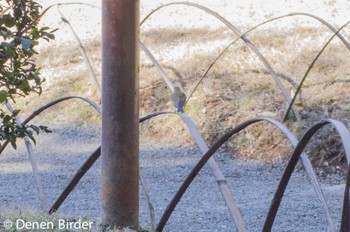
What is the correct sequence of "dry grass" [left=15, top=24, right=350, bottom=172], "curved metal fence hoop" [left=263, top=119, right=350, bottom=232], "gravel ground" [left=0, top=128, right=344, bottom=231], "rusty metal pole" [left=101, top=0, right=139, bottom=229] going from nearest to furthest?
"curved metal fence hoop" [left=263, top=119, right=350, bottom=232], "rusty metal pole" [left=101, top=0, right=139, bottom=229], "gravel ground" [left=0, top=128, right=344, bottom=231], "dry grass" [left=15, top=24, right=350, bottom=172]

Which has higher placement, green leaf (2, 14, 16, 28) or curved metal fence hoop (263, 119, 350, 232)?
green leaf (2, 14, 16, 28)

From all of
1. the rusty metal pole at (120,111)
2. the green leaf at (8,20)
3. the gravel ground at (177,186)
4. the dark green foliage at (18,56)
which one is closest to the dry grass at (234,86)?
the gravel ground at (177,186)

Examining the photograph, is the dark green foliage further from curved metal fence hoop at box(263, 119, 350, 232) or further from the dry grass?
the dry grass

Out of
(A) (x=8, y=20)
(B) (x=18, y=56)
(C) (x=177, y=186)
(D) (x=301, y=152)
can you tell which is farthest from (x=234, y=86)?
(D) (x=301, y=152)

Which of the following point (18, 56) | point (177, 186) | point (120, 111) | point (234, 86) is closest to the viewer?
point (120, 111)

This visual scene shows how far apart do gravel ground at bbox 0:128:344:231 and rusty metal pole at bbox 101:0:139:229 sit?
5.53ft

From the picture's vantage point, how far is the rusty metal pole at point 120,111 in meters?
3.46

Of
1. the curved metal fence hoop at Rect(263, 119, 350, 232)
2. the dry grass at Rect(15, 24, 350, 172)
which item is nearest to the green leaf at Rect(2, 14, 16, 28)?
the curved metal fence hoop at Rect(263, 119, 350, 232)

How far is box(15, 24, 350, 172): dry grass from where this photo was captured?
856 centimetres

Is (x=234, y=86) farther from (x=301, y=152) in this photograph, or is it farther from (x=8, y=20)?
(x=301, y=152)

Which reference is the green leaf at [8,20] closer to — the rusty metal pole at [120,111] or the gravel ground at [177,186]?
the rusty metal pole at [120,111]

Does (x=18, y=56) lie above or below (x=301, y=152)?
above

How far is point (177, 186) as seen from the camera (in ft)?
23.9

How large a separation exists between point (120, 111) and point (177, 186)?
3.88 m
